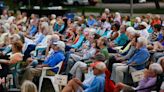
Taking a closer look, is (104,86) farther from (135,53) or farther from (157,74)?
(135,53)

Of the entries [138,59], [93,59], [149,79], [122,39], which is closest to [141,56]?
[138,59]

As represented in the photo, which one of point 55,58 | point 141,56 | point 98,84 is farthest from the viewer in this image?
point 55,58

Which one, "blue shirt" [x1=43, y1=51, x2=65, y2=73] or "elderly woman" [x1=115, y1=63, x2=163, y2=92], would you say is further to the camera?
"blue shirt" [x1=43, y1=51, x2=65, y2=73]

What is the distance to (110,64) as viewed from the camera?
1150 centimetres

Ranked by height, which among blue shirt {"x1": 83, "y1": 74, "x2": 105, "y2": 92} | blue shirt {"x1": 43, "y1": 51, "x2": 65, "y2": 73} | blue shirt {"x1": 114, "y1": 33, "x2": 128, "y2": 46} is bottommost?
blue shirt {"x1": 114, "y1": 33, "x2": 128, "y2": 46}

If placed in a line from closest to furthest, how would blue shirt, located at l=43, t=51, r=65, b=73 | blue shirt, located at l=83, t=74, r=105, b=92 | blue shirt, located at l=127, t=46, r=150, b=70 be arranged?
1. blue shirt, located at l=83, t=74, r=105, b=92
2. blue shirt, located at l=127, t=46, r=150, b=70
3. blue shirt, located at l=43, t=51, r=65, b=73

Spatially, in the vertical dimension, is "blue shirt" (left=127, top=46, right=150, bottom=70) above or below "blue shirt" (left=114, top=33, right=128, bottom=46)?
above

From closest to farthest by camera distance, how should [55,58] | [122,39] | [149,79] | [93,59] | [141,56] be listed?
1. [149,79]
2. [141,56]
3. [93,59]
4. [55,58]
5. [122,39]

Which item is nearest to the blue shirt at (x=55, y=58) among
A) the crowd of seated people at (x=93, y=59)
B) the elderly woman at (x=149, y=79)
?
the crowd of seated people at (x=93, y=59)

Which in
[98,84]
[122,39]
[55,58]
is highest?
[98,84]

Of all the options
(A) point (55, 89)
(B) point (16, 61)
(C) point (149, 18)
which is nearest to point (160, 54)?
(A) point (55, 89)

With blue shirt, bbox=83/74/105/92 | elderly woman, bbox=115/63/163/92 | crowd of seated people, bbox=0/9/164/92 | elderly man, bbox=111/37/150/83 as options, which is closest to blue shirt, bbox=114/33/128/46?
crowd of seated people, bbox=0/9/164/92

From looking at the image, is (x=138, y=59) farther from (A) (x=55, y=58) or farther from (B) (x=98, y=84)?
(B) (x=98, y=84)

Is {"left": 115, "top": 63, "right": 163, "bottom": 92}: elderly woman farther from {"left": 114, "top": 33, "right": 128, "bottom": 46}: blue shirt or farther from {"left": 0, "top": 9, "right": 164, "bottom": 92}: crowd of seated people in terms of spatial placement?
{"left": 114, "top": 33, "right": 128, "bottom": 46}: blue shirt
